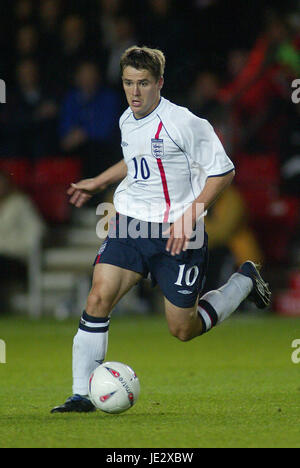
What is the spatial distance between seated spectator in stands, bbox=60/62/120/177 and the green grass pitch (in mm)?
2534

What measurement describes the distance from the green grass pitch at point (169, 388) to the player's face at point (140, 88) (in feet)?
5.77

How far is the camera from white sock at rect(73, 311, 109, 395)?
19.3 ft

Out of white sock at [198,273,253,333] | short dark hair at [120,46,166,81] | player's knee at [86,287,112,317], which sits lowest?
white sock at [198,273,253,333]

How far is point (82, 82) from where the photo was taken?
13445 mm

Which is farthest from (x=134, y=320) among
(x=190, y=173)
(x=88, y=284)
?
(x=190, y=173)

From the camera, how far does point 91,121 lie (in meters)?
13.6

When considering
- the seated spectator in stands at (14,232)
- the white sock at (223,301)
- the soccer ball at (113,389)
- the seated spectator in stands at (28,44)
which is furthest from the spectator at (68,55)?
the soccer ball at (113,389)

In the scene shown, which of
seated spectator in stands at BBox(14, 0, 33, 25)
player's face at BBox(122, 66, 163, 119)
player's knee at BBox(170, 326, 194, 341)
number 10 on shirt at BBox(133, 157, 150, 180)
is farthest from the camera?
seated spectator in stands at BBox(14, 0, 33, 25)

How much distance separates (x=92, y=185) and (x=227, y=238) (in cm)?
604

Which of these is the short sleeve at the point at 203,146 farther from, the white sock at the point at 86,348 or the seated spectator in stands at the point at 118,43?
the seated spectator in stands at the point at 118,43

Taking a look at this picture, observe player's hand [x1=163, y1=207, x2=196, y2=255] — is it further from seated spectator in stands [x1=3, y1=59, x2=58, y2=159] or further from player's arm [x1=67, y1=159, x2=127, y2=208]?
seated spectator in stands [x1=3, y1=59, x2=58, y2=159]

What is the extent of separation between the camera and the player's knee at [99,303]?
587 cm

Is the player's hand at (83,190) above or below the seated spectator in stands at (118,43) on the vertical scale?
below

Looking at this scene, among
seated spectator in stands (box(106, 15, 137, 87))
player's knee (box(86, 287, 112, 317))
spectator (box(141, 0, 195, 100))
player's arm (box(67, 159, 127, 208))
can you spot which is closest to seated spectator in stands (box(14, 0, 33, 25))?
seated spectator in stands (box(106, 15, 137, 87))
